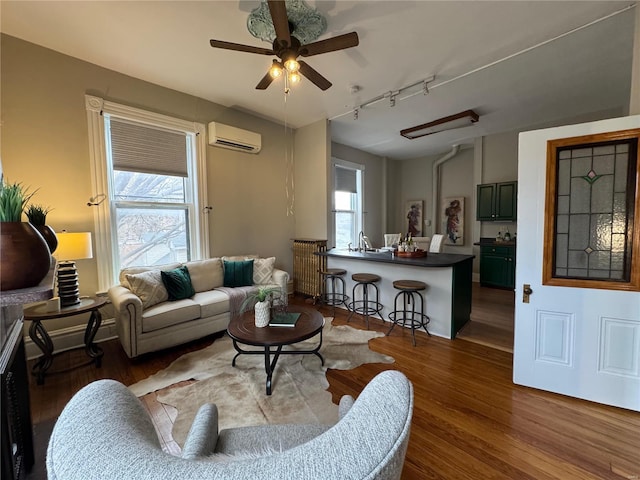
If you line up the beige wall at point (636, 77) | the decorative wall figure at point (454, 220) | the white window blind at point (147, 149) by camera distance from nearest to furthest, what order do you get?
1. the beige wall at point (636, 77)
2. the white window blind at point (147, 149)
3. the decorative wall figure at point (454, 220)

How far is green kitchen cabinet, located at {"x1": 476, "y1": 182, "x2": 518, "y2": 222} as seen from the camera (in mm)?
5035

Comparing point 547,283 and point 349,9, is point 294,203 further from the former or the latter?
point 547,283

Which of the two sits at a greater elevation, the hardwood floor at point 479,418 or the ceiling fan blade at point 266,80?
the ceiling fan blade at point 266,80

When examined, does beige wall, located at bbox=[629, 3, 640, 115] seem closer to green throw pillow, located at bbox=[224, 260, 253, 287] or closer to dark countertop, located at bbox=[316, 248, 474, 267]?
dark countertop, located at bbox=[316, 248, 474, 267]

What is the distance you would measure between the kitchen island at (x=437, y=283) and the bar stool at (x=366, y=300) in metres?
0.08

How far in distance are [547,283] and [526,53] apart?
2.45 metres

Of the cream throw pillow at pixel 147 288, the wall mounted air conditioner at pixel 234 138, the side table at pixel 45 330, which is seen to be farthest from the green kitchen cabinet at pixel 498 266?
the side table at pixel 45 330

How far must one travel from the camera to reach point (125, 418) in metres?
0.56

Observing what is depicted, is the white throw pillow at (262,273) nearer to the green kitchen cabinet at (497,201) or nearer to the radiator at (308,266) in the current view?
the radiator at (308,266)

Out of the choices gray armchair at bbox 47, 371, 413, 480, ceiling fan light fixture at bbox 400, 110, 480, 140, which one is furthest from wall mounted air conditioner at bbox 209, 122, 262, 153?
gray armchair at bbox 47, 371, 413, 480

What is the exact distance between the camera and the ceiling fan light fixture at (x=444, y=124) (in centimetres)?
424

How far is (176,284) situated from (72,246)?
3.27 ft

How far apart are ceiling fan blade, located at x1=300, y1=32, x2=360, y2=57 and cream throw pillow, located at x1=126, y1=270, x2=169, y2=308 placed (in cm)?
271

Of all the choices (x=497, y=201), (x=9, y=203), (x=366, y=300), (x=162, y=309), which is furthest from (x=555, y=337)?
(x=497, y=201)
